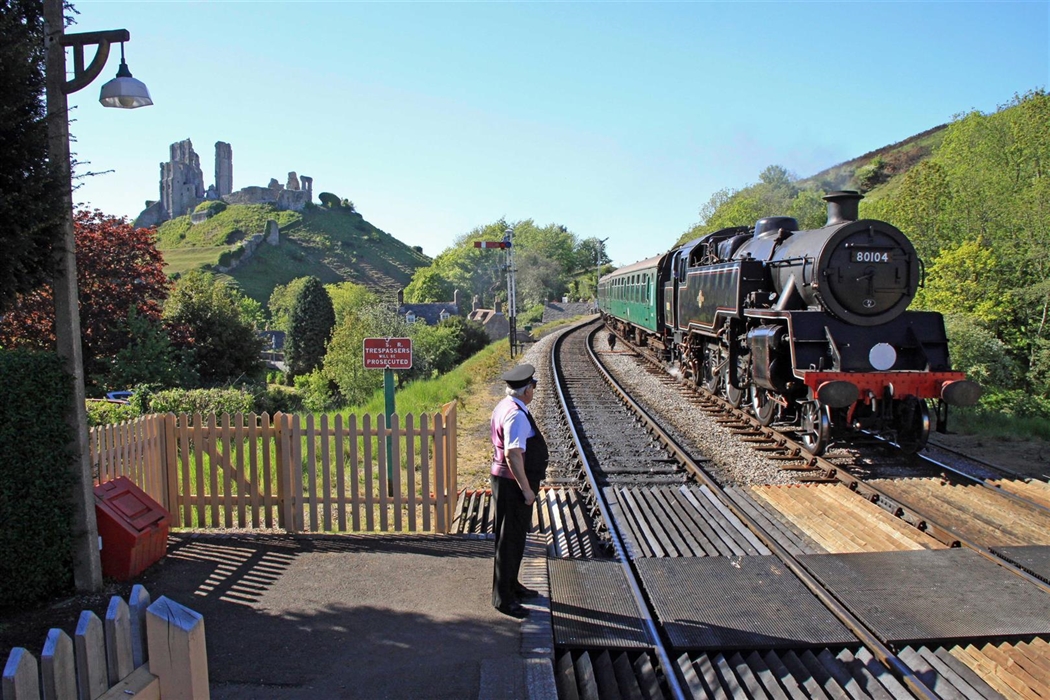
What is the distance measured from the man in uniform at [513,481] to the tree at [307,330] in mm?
36269

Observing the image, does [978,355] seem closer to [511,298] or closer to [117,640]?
[511,298]

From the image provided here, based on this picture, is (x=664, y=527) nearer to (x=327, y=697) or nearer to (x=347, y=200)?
(x=327, y=697)

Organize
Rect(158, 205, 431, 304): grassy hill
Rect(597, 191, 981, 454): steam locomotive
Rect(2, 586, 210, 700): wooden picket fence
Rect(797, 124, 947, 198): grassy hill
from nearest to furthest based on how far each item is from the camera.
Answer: Rect(2, 586, 210, 700): wooden picket fence → Rect(597, 191, 981, 454): steam locomotive → Rect(797, 124, 947, 198): grassy hill → Rect(158, 205, 431, 304): grassy hill

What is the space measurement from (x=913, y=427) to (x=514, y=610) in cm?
662

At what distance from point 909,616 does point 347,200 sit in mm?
150818

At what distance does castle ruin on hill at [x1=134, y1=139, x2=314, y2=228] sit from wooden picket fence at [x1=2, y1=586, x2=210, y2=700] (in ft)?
453

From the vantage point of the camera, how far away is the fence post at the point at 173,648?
2.15m

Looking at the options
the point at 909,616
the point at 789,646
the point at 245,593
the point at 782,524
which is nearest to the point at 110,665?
the point at 245,593

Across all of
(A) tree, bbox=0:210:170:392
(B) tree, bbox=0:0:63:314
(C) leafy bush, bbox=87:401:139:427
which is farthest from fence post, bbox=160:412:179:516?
(A) tree, bbox=0:210:170:392

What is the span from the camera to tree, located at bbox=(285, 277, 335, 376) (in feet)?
131

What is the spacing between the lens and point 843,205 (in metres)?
9.73

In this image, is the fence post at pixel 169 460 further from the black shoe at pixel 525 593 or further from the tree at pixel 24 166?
the black shoe at pixel 525 593

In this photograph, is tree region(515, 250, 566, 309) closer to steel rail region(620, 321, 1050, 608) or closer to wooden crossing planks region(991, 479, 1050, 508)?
steel rail region(620, 321, 1050, 608)

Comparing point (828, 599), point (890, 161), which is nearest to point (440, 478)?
point (828, 599)
